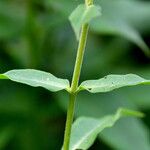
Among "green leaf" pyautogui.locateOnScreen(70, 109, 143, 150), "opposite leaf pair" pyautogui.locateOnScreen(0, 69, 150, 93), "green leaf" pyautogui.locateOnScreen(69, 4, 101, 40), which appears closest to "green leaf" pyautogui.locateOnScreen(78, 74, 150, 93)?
"opposite leaf pair" pyautogui.locateOnScreen(0, 69, 150, 93)

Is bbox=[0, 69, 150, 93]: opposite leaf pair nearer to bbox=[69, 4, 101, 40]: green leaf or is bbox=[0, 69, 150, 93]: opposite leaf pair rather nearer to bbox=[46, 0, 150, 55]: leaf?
bbox=[69, 4, 101, 40]: green leaf

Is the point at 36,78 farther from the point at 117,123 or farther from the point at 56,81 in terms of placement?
the point at 117,123

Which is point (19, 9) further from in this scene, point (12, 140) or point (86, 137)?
point (86, 137)

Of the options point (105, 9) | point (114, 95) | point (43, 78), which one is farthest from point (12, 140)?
point (43, 78)

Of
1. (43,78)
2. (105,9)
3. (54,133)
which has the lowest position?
(54,133)

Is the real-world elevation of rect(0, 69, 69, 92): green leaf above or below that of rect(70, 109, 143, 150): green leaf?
above

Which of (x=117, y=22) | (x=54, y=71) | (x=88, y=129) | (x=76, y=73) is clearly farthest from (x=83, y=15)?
(x=54, y=71)
